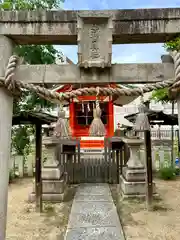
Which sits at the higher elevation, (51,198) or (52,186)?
(52,186)

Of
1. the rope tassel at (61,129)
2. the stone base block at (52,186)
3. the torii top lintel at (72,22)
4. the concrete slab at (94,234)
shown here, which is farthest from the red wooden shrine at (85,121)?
the torii top lintel at (72,22)

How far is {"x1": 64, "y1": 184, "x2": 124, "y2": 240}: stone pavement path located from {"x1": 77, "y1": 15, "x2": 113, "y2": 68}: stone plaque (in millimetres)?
2901

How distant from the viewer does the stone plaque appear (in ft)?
7.91

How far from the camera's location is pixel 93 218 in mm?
4523

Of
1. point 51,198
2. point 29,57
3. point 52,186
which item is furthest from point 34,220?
point 29,57

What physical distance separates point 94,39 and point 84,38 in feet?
0.36

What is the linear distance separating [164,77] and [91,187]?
526 centimetres

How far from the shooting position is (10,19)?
2471mm

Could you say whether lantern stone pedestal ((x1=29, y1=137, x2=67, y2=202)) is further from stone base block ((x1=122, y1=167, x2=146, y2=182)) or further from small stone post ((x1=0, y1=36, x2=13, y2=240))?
small stone post ((x1=0, y1=36, x2=13, y2=240))

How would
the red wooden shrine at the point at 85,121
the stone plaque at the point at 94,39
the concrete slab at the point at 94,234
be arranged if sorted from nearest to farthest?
the stone plaque at the point at 94,39 → the concrete slab at the point at 94,234 → the red wooden shrine at the point at 85,121

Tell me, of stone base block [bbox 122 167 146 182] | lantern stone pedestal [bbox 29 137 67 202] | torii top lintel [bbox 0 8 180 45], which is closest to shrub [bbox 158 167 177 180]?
stone base block [bbox 122 167 146 182]

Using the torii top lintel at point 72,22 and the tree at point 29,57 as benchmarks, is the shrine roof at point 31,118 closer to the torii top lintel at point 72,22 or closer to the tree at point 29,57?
the tree at point 29,57

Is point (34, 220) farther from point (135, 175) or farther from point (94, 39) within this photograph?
point (94, 39)

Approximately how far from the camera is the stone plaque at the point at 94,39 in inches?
95.0
